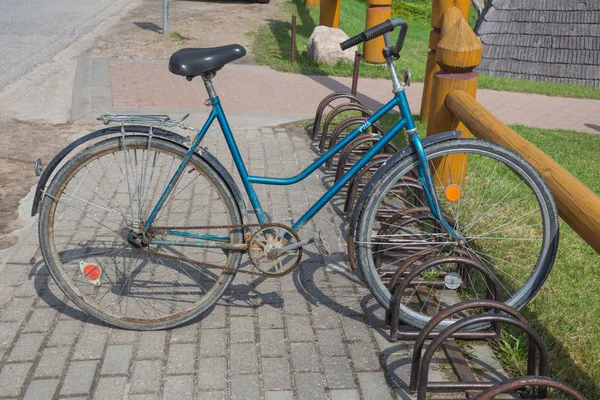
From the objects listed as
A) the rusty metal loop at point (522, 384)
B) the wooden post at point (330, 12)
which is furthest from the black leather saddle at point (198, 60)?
the wooden post at point (330, 12)

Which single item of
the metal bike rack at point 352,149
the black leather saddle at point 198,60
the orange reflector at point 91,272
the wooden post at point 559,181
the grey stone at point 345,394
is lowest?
the grey stone at point 345,394

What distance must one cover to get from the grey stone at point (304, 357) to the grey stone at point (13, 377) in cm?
130

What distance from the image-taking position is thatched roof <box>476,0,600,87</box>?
573 inches

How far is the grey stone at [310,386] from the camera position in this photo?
3.33 metres

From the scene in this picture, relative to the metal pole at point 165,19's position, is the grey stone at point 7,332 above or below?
above

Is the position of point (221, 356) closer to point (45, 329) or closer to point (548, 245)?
point (45, 329)

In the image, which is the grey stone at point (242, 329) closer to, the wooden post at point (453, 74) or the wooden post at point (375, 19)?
the wooden post at point (453, 74)

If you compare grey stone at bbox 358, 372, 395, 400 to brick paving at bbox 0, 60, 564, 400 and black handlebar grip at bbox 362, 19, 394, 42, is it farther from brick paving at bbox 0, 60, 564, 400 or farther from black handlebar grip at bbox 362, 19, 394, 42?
black handlebar grip at bbox 362, 19, 394, 42

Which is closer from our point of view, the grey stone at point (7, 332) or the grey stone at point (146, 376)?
the grey stone at point (146, 376)

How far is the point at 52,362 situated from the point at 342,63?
29.8 feet

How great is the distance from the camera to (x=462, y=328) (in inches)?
121

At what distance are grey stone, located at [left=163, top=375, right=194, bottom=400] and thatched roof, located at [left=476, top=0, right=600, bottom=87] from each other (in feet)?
41.9

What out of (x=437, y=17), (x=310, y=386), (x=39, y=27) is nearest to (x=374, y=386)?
(x=310, y=386)

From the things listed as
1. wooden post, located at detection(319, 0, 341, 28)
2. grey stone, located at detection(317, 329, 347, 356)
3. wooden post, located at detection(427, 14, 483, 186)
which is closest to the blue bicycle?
grey stone, located at detection(317, 329, 347, 356)
